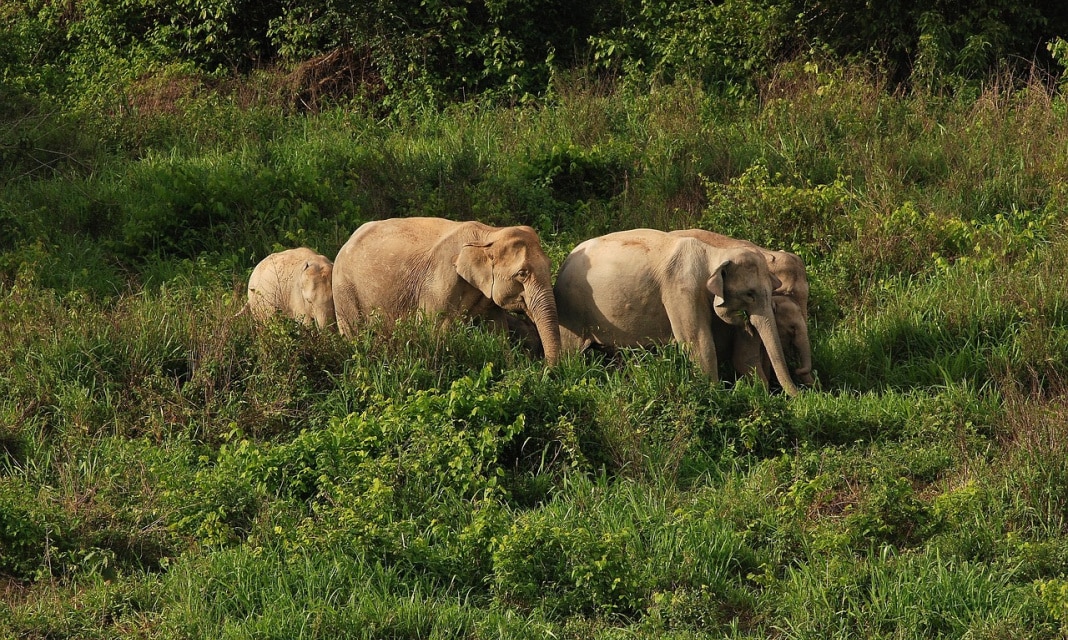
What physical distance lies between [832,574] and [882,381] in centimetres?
285

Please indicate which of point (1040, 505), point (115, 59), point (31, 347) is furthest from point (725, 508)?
point (115, 59)

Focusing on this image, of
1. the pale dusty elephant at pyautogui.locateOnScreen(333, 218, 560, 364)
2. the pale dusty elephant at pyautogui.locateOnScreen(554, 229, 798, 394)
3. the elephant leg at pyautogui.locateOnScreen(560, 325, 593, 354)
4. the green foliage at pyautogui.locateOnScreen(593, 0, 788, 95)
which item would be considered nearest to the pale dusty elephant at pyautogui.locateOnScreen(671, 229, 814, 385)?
the pale dusty elephant at pyautogui.locateOnScreen(554, 229, 798, 394)

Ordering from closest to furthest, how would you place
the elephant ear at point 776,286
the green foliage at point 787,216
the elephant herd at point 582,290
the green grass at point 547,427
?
the green grass at point 547,427
the elephant herd at point 582,290
the elephant ear at point 776,286
the green foliage at point 787,216

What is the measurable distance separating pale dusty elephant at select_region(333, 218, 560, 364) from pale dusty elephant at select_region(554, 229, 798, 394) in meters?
0.28

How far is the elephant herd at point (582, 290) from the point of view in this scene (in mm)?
9094

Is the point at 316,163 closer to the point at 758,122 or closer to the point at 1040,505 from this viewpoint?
the point at 758,122

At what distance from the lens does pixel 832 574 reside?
6840 mm

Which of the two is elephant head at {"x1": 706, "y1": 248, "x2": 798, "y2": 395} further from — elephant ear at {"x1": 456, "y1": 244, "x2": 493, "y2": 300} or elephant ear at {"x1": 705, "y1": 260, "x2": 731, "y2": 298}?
elephant ear at {"x1": 456, "y1": 244, "x2": 493, "y2": 300}

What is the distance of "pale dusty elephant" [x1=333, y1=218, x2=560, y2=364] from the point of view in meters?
9.16

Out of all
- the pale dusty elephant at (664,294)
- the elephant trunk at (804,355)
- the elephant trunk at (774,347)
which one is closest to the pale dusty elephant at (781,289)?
the elephant trunk at (804,355)

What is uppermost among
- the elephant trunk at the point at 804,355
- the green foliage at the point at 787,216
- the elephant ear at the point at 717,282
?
the elephant ear at the point at 717,282

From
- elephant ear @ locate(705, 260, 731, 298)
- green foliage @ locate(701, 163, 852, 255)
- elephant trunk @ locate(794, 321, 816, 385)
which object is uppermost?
elephant ear @ locate(705, 260, 731, 298)

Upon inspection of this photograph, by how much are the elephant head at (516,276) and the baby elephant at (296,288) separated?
1010 mm

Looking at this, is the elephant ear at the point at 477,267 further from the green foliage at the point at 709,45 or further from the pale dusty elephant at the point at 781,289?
the green foliage at the point at 709,45
